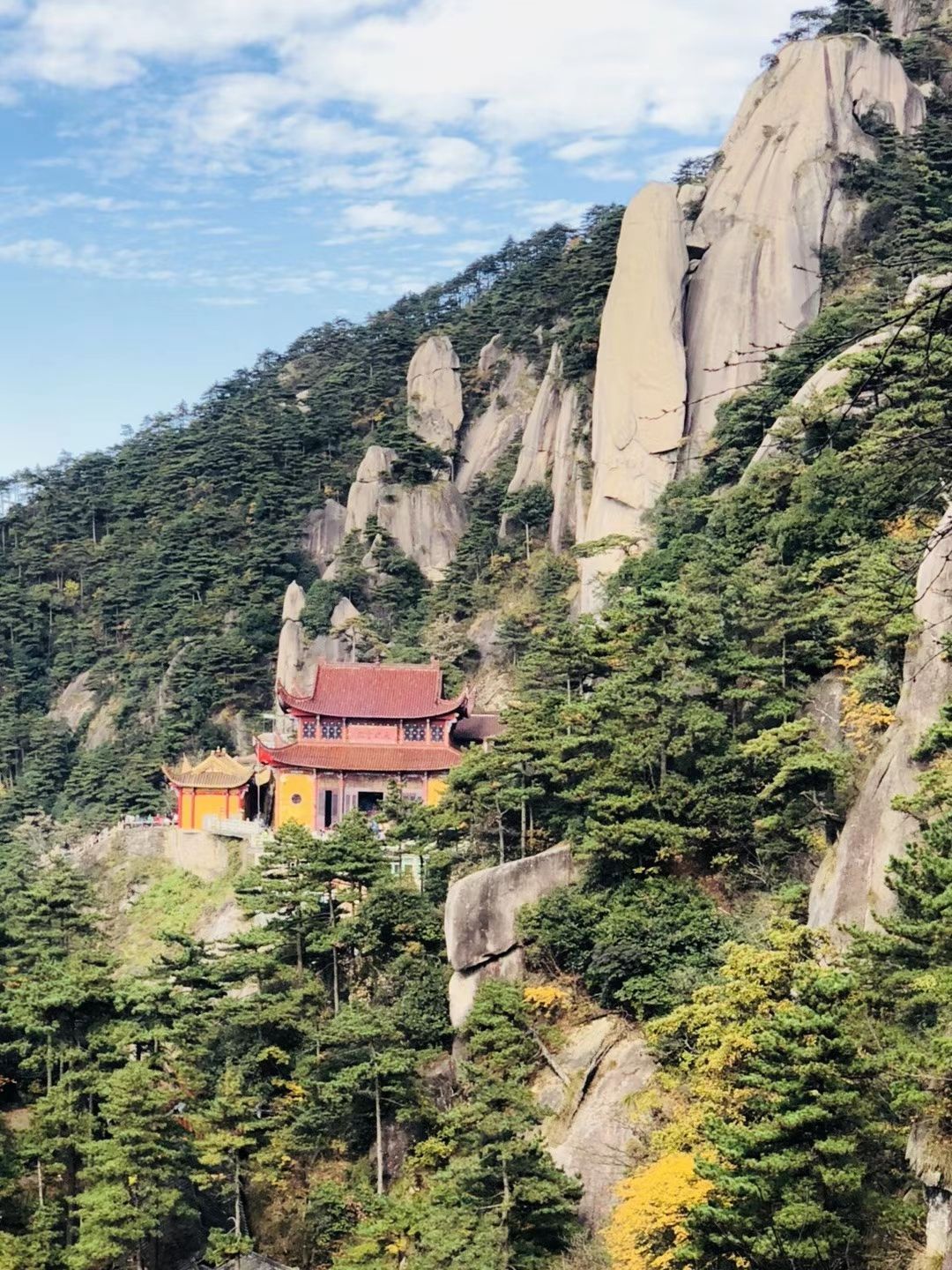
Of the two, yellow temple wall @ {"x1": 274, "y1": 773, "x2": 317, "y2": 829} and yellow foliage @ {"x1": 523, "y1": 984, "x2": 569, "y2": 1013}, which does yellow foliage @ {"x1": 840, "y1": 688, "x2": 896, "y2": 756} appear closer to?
yellow foliage @ {"x1": 523, "y1": 984, "x2": 569, "y2": 1013}

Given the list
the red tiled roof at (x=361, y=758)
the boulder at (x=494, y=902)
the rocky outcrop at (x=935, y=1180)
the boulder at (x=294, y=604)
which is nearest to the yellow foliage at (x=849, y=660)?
the boulder at (x=494, y=902)

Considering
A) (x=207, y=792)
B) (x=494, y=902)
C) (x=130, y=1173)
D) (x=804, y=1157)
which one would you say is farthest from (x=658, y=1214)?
(x=207, y=792)

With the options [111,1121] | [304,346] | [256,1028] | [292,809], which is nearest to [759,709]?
[256,1028]

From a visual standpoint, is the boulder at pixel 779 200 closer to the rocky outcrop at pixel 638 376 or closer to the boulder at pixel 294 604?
the rocky outcrop at pixel 638 376

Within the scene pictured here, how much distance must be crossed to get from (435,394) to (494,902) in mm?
41265

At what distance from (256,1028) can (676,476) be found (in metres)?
24.4

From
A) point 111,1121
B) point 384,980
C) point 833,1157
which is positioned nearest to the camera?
point 833,1157

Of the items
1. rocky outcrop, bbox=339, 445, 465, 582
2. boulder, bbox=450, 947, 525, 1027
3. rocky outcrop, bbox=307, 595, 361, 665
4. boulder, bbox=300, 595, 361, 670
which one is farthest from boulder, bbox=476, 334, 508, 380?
boulder, bbox=450, 947, 525, 1027

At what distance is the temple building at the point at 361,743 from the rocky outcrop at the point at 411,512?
17.8 metres

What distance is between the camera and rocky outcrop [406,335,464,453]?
201ft

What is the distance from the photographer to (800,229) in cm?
4609

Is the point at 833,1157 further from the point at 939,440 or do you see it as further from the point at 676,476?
the point at 676,476

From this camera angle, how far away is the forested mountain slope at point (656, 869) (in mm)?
14445

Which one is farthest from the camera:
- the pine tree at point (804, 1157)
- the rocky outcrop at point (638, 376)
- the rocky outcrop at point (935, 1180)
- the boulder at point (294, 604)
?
the boulder at point (294, 604)
